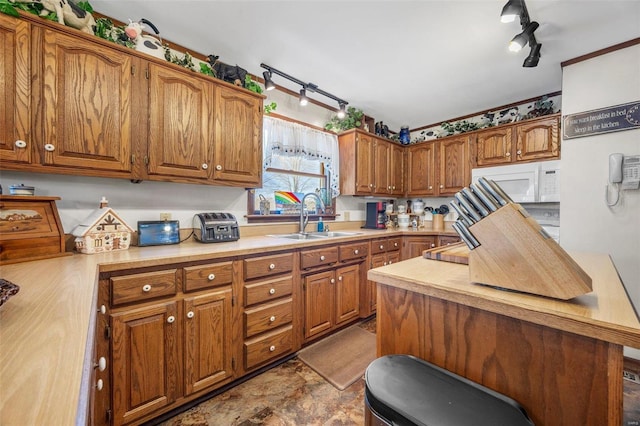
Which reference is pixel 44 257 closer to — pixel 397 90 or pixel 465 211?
pixel 465 211

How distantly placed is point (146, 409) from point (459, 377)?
5.14ft

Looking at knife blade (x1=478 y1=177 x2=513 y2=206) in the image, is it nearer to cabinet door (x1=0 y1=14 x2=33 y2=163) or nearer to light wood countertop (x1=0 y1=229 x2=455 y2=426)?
light wood countertop (x1=0 y1=229 x2=455 y2=426)

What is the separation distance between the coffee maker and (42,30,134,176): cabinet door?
8.90 ft

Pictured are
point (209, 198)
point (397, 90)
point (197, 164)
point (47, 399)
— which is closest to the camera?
point (47, 399)

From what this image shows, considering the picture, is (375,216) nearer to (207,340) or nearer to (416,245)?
(416,245)

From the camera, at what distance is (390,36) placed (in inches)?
78.3

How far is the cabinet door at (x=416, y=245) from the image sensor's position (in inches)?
124

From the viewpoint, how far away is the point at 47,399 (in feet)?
1.19

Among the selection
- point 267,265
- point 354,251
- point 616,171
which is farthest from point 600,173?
point 267,265

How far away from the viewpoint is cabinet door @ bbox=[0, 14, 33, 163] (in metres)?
1.24

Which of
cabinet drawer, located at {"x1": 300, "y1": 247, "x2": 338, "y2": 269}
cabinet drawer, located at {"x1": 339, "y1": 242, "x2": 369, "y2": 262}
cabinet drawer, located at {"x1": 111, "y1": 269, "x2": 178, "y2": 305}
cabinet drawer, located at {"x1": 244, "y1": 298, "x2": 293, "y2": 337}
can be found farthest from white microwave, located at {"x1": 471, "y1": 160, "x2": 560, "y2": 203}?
cabinet drawer, located at {"x1": 111, "y1": 269, "x2": 178, "y2": 305}

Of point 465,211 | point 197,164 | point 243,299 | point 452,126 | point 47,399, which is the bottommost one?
point 243,299

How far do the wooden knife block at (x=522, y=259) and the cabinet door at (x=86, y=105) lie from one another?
1950mm

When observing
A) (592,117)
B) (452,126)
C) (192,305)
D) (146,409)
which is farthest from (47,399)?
(452,126)
